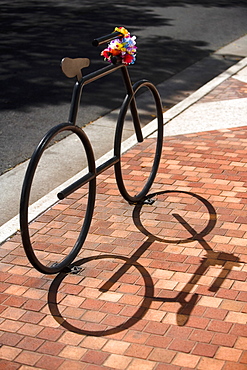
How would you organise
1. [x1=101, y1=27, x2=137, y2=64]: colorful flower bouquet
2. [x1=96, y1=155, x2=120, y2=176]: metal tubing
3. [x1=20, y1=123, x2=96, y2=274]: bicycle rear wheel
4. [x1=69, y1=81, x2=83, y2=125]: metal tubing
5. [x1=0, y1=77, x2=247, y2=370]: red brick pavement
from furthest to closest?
1. [x1=101, y1=27, x2=137, y2=64]: colorful flower bouquet
2. [x1=96, y1=155, x2=120, y2=176]: metal tubing
3. [x1=69, y1=81, x2=83, y2=125]: metal tubing
4. [x1=20, y1=123, x2=96, y2=274]: bicycle rear wheel
5. [x1=0, y1=77, x2=247, y2=370]: red brick pavement

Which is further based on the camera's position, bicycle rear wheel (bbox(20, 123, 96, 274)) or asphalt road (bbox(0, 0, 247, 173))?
asphalt road (bbox(0, 0, 247, 173))

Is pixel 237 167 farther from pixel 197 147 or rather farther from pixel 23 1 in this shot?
pixel 23 1

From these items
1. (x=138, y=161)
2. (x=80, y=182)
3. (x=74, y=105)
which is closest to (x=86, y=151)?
(x=80, y=182)

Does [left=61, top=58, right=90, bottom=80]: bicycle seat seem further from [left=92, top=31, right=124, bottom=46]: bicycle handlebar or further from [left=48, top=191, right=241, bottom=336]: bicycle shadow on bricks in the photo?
[left=48, top=191, right=241, bottom=336]: bicycle shadow on bricks

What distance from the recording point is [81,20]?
15.4 m

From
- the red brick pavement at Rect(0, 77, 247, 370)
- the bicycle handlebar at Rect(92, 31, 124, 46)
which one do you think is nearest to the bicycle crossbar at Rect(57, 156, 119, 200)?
the red brick pavement at Rect(0, 77, 247, 370)

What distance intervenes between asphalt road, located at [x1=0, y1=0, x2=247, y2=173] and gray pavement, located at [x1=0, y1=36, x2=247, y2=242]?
260mm

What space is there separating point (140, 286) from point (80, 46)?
28.8 feet

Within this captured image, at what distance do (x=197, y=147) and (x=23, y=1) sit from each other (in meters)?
13.5

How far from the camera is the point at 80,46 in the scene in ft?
40.7

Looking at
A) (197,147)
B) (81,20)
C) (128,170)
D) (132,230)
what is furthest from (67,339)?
(81,20)

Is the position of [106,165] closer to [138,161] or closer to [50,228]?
[50,228]

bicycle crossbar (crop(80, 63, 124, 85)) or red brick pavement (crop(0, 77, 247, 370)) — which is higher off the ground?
bicycle crossbar (crop(80, 63, 124, 85))

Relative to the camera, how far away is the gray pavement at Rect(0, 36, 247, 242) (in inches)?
224
